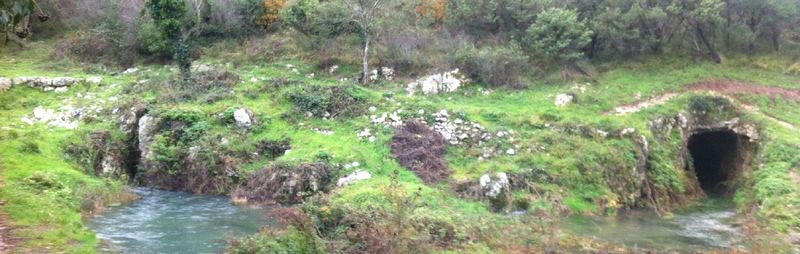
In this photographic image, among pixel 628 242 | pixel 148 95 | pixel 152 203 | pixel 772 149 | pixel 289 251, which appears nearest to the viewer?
pixel 289 251

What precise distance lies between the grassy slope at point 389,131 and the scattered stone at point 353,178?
0.38 meters

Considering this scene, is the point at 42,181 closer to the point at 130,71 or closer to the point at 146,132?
the point at 146,132

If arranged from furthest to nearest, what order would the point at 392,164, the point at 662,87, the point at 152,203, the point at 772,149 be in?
the point at 662,87 < the point at 772,149 < the point at 392,164 < the point at 152,203

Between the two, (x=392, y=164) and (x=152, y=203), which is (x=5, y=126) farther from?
(x=392, y=164)

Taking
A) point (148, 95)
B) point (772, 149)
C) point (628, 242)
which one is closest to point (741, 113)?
point (772, 149)

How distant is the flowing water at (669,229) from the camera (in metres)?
20.0

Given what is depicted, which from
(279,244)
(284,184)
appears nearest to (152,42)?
(284,184)

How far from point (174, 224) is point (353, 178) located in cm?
644

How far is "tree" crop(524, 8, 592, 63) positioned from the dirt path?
4.55 metres

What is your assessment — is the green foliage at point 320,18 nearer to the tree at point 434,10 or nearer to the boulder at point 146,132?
the tree at point 434,10

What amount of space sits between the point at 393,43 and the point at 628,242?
1889cm

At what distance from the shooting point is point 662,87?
3300 cm

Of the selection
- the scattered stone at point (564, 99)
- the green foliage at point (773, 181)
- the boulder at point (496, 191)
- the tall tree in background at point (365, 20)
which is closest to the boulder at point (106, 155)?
the tall tree in background at point (365, 20)

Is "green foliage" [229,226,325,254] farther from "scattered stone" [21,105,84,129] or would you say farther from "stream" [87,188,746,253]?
"scattered stone" [21,105,84,129]
